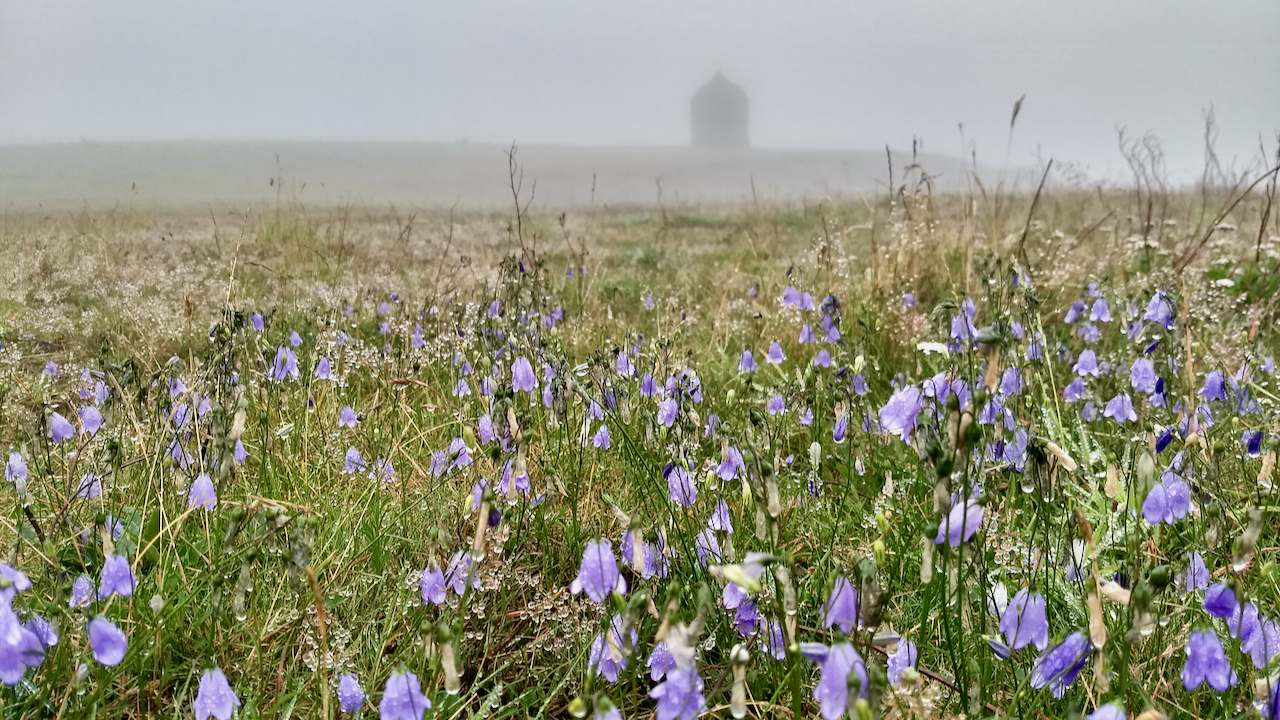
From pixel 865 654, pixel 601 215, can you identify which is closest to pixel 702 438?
pixel 865 654

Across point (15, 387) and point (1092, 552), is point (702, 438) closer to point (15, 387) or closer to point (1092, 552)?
point (1092, 552)

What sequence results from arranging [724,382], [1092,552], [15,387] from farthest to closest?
[724,382]
[15,387]
[1092,552]

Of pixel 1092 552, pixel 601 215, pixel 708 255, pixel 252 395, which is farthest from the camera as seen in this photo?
pixel 601 215

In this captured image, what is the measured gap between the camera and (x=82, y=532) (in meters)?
1.85

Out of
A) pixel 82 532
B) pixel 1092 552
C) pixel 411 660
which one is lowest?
pixel 411 660

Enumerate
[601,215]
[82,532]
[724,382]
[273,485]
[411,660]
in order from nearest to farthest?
[411,660] < [82,532] < [273,485] < [724,382] < [601,215]

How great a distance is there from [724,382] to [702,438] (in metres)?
1.32

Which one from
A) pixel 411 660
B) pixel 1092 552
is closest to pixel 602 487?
pixel 411 660

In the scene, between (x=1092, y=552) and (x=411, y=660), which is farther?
(x=411, y=660)

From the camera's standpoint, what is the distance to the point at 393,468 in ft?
8.88

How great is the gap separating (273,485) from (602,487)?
3.44 feet

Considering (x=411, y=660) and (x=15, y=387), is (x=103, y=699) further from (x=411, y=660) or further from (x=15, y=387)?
(x=15, y=387)

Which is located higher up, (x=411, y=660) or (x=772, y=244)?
(x=772, y=244)

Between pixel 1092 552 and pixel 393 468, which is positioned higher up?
pixel 1092 552
